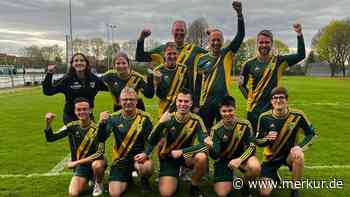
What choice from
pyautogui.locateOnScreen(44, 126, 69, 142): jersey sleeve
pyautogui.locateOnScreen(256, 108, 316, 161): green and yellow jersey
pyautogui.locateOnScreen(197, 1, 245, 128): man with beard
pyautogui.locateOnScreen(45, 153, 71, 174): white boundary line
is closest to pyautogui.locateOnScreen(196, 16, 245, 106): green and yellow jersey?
pyautogui.locateOnScreen(197, 1, 245, 128): man with beard

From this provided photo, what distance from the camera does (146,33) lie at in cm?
526

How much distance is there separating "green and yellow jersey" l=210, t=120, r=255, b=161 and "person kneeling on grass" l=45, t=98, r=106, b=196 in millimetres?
1469

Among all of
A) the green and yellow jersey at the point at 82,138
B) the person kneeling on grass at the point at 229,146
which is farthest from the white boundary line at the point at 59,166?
the person kneeling on grass at the point at 229,146

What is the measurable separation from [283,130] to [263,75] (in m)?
0.84

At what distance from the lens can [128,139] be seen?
4.71m

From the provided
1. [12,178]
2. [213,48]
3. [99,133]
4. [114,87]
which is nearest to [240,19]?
[213,48]

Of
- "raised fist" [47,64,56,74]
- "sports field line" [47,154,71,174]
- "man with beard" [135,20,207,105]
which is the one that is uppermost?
"man with beard" [135,20,207,105]

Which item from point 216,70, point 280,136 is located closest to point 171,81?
point 216,70

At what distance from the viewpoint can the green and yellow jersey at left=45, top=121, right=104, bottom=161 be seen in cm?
479

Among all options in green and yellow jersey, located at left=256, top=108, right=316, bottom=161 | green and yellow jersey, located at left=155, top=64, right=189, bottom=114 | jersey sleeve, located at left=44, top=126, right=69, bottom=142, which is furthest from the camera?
green and yellow jersey, located at left=155, top=64, right=189, bottom=114

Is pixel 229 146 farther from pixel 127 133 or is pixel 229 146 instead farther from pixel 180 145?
pixel 127 133

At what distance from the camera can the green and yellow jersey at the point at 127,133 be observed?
471cm

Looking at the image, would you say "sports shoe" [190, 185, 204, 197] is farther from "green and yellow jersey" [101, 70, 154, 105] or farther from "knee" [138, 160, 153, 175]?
"green and yellow jersey" [101, 70, 154, 105]

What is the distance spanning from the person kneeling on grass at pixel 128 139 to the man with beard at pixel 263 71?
5.01 ft
